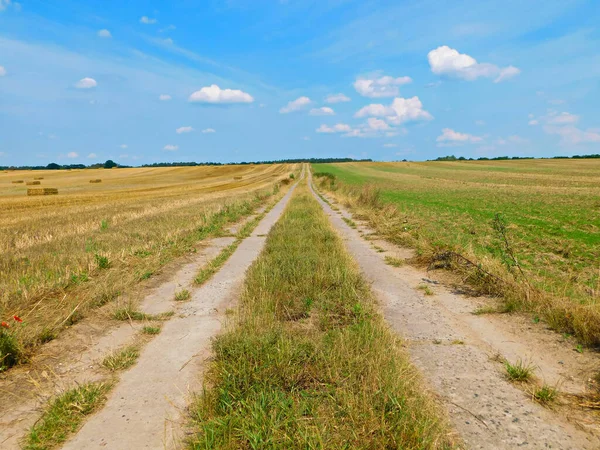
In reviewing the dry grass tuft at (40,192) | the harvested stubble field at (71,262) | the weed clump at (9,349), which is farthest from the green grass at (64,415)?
the dry grass tuft at (40,192)

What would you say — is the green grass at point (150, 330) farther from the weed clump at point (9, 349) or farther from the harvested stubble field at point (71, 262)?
the weed clump at point (9, 349)

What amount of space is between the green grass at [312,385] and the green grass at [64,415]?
3.70 feet

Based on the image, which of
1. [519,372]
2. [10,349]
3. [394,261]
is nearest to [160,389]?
[10,349]

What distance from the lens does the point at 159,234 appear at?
41.6 ft

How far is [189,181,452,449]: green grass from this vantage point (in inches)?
111

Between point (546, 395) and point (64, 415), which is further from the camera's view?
point (546, 395)

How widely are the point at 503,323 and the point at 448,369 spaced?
1957 mm

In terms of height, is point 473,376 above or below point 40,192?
below

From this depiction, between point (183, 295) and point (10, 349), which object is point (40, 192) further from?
point (10, 349)

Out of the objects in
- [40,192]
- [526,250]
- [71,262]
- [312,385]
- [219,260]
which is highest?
[40,192]

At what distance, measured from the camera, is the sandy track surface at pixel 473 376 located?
120 inches

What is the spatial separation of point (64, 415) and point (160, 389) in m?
0.89

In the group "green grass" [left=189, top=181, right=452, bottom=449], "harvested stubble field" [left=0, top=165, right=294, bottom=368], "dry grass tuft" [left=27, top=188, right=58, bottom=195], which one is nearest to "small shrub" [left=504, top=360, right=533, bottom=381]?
"green grass" [left=189, top=181, right=452, bottom=449]

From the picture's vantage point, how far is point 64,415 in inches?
131
